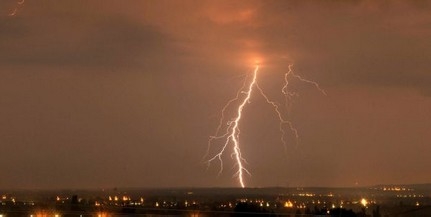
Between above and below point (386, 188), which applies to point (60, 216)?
below

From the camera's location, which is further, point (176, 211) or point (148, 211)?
point (148, 211)

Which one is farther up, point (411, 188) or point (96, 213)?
point (411, 188)

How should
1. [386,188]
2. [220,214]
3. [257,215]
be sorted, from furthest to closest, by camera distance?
[386,188] → [220,214] → [257,215]

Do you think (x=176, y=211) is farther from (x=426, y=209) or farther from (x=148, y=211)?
(x=426, y=209)

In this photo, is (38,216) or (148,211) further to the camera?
(148,211)

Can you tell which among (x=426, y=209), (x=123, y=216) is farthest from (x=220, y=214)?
(x=426, y=209)

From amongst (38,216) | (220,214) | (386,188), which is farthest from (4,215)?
(386,188)

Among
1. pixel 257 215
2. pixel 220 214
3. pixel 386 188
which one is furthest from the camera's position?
pixel 386 188

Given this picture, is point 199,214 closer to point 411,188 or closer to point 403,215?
point 403,215
